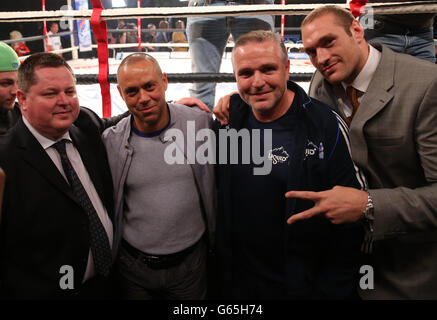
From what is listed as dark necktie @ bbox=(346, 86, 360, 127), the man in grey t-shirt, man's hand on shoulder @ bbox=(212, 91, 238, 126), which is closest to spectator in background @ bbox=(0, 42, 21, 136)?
the man in grey t-shirt

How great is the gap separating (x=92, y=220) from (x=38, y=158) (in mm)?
276

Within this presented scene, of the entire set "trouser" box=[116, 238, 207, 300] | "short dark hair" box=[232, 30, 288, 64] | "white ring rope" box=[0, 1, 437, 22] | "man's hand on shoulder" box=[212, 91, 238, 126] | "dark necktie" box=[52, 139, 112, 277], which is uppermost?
"white ring rope" box=[0, 1, 437, 22]

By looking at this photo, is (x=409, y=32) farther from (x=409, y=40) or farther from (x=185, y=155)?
(x=185, y=155)

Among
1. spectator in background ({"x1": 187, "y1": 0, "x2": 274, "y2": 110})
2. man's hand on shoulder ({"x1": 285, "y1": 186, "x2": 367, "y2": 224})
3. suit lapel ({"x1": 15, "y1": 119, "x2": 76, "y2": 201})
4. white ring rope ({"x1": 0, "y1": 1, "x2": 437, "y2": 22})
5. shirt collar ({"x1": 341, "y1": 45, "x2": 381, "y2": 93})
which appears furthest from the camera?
spectator in background ({"x1": 187, "y1": 0, "x2": 274, "y2": 110})

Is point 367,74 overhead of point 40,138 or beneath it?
overhead

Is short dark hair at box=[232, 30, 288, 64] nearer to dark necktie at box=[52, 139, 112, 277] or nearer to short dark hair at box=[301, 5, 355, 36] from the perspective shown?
short dark hair at box=[301, 5, 355, 36]

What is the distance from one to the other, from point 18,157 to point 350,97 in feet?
3.93

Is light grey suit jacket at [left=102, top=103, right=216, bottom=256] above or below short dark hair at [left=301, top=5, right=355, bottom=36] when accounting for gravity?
below

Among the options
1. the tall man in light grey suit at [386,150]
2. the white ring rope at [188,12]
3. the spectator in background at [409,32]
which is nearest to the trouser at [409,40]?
the spectator in background at [409,32]

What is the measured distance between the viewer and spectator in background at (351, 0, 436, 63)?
1.50 m

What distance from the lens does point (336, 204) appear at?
920 millimetres

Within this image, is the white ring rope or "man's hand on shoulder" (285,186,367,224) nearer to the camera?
"man's hand on shoulder" (285,186,367,224)

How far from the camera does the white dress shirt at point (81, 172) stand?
108 cm

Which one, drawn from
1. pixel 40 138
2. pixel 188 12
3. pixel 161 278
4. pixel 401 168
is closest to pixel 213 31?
pixel 188 12
